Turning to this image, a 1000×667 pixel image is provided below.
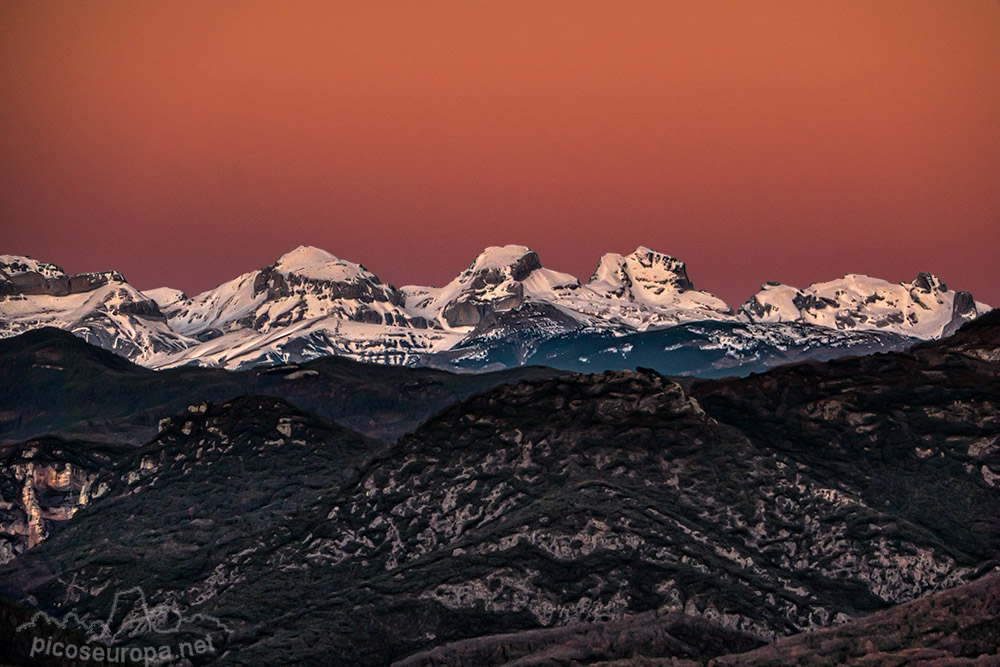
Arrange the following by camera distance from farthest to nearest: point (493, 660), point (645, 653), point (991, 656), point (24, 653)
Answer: point (493, 660) → point (645, 653) → point (24, 653) → point (991, 656)

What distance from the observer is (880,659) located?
14175 centimetres

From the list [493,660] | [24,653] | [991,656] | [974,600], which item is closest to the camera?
[991,656]

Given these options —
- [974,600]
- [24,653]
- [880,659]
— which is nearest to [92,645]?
[24,653]

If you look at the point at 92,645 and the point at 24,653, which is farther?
the point at 92,645

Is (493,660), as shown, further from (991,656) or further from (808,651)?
(991,656)

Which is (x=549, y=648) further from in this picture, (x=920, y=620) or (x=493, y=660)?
(x=920, y=620)

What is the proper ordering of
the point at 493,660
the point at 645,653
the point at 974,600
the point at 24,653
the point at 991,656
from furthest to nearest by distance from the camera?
the point at 493,660, the point at 645,653, the point at 974,600, the point at 24,653, the point at 991,656

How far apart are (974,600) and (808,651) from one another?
2089 cm

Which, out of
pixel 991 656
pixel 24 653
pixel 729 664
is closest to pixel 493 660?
pixel 729 664

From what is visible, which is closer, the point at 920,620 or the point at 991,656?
the point at 991,656

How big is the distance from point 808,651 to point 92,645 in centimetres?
7464

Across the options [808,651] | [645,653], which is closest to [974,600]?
[808,651]

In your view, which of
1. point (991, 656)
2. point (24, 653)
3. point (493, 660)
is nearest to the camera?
point (991, 656)

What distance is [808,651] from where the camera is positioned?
15175cm
